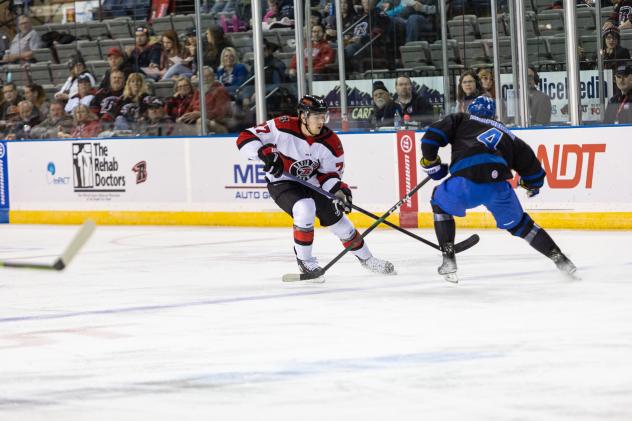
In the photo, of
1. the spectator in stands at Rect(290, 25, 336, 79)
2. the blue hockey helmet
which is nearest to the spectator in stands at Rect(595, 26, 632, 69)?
the spectator in stands at Rect(290, 25, 336, 79)

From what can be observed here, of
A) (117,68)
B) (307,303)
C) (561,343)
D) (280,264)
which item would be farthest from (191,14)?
(561,343)

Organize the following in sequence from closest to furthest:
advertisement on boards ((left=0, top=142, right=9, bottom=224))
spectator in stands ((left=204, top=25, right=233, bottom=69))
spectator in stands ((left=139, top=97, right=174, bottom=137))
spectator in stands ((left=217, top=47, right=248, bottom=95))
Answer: spectator in stands ((left=217, top=47, right=248, bottom=95)), spectator in stands ((left=204, top=25, right=233, bottom=69)), spectator in stands ((left=139, top=97, right=174, bottom=137)), advertisement on boards ((left=0, top=142, right=9, bottom=224))

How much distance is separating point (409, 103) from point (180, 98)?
237 cm

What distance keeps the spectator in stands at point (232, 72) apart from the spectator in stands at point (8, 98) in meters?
2.65

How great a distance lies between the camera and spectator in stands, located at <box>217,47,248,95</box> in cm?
1071

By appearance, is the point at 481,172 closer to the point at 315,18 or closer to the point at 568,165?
the point at 568,165

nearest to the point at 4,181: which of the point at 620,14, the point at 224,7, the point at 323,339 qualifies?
the point at 224,7

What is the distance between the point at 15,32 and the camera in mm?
12836

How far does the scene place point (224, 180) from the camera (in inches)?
426

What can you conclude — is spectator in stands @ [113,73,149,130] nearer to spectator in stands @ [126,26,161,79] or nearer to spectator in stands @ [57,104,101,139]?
spectator in stands @ [126,26,161,79]

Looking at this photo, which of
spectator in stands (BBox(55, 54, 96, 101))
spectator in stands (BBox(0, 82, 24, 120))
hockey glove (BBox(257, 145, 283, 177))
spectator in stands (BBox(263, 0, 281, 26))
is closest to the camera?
hockey glove (BBox(257, 145, 283, 177))

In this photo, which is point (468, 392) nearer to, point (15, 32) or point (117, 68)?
point (117, 68)

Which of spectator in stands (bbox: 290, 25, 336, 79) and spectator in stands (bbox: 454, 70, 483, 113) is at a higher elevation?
spectator in stands (bbox: 290, 25, 336, 79)

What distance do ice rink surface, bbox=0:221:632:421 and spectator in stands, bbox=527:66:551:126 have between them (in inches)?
50.3
